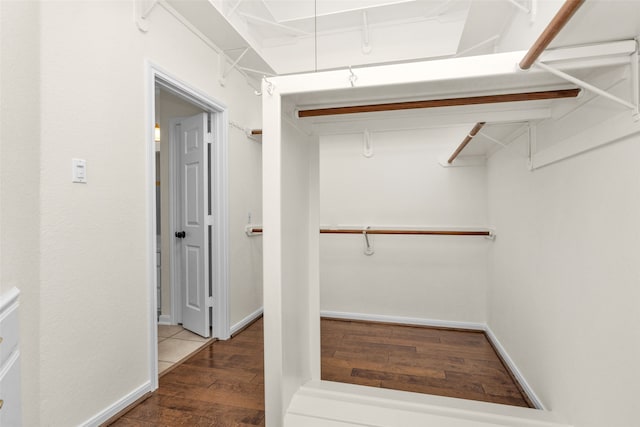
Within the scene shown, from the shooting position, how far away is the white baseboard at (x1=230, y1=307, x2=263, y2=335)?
2932 millimetres

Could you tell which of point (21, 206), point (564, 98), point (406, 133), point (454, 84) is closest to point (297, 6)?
point (406, 133)

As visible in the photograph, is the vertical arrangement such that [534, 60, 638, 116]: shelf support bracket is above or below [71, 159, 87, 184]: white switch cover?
above

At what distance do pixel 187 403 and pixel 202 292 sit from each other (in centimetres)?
111

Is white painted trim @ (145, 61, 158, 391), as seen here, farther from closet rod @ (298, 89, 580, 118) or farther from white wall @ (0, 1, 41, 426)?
closet rod @ (298, 89, 580, 118)

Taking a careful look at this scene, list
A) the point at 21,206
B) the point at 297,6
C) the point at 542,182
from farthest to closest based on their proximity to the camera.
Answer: the point at 297,6 → the point at 542,182 → the point at 21,206

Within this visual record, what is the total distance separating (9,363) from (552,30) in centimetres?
206

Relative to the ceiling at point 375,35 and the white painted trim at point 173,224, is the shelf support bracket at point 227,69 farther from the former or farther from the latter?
the white painted trim at point 173,224

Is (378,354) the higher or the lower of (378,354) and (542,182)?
the lower

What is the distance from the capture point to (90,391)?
1.62m

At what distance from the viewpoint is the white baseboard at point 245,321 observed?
9.62 feet

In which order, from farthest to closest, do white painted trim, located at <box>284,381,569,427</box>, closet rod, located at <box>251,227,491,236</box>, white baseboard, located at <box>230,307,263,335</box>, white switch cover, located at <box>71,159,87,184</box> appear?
white baseboard, located at <box>230,307,263,335</box>, closet rod, located at <box>251,227,491,236</box>, white switch cover, located at <box>71,159,87,184</box>, white painted trim, located at <box>284,381,569,427</box>

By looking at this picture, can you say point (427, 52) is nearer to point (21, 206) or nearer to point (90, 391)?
point (21, 206)

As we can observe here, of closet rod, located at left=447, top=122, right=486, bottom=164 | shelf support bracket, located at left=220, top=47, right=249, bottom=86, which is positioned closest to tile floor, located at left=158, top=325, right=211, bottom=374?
shelf support bracket, located at left=220, top=47, right=249, bottom=86

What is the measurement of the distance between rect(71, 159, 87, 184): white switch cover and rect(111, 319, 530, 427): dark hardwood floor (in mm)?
1273
